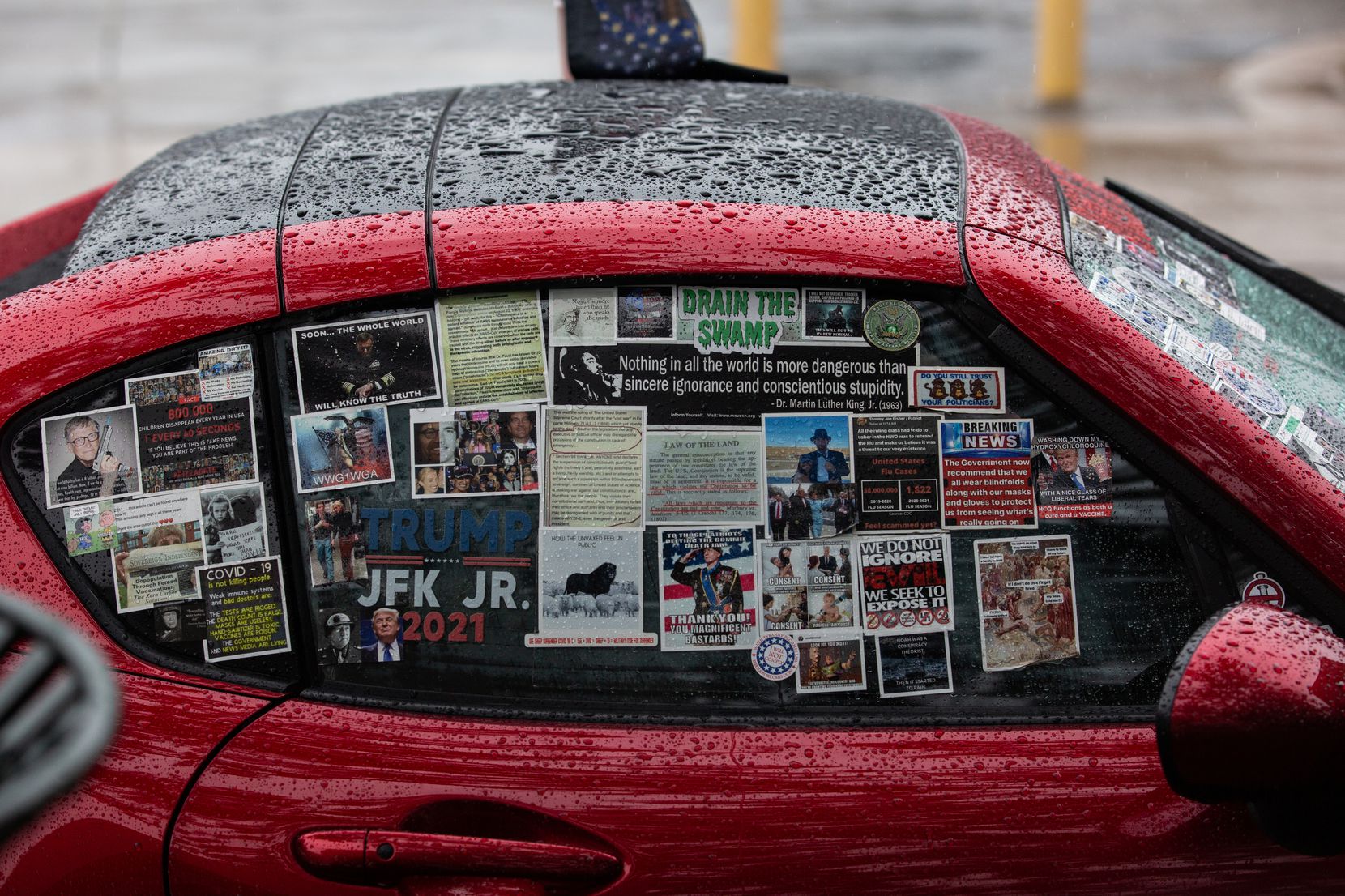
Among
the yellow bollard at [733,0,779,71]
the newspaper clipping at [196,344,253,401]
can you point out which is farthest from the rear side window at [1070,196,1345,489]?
the yellow bollard at [733,0,779,71]

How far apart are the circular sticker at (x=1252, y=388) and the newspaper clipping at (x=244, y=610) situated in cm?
134

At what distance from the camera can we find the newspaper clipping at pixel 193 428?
176 centimetres

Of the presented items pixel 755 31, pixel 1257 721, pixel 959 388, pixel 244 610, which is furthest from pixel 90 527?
pixel 755 31

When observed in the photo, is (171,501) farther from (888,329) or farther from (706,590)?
(888,329)

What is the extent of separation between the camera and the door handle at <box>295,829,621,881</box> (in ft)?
5.41

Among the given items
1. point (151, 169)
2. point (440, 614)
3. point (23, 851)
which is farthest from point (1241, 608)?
point (151, 169)

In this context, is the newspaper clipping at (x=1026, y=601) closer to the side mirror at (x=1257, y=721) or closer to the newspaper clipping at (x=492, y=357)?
the side mirror at (x=1257, y=721)

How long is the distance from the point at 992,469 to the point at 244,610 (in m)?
1.02

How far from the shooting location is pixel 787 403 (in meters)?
1.79

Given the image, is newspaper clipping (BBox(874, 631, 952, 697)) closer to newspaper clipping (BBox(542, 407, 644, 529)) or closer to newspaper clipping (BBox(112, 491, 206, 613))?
newspaper clipping (BBox(542, 407, 644, 529))

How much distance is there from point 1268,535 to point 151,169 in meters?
1.91

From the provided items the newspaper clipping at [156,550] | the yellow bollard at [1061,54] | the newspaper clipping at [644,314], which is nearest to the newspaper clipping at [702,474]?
the newspaper clipping at [644,314]

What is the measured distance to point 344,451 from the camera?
1.77m

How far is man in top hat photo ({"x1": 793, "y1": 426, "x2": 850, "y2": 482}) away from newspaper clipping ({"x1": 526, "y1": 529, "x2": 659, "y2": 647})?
234 mm
